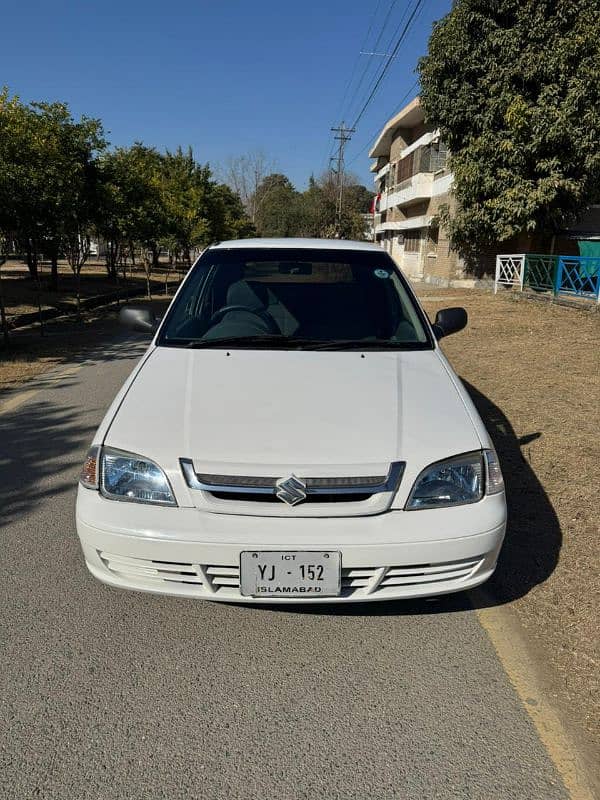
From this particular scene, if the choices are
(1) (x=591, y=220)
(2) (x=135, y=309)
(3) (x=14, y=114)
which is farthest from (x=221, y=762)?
(1) (x=591, y=220)

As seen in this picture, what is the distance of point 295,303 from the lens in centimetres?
367

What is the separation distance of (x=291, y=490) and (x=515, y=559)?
5.40 ft

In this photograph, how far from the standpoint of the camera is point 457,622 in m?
2.67

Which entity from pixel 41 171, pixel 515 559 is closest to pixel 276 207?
pixel 41 171

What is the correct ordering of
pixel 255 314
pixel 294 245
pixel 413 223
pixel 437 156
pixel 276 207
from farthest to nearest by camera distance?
pixel 276 207 < pixel 413 223 < pixel 437 156 < pixel 294 245 < pixel 255 314

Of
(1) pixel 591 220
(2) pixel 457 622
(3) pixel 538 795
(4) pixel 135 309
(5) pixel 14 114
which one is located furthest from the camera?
(1) pixel 591 220

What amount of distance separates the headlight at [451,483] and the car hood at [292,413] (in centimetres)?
5

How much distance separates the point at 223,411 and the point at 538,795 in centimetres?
179

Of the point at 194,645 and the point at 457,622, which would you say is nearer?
the point at 194,645

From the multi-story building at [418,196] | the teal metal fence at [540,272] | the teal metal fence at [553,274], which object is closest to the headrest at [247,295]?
the teal metal fence at [553,274]

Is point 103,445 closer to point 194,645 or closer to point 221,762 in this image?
point 194,645

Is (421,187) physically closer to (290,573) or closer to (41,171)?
(41,171)

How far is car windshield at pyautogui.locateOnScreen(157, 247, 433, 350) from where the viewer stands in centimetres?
334

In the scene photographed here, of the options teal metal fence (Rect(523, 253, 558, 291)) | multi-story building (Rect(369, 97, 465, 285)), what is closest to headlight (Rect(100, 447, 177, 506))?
teal metal fence (Rect(523, 253, 558, 291))
